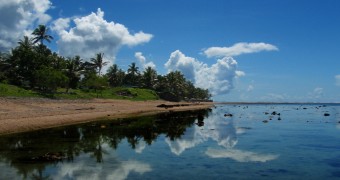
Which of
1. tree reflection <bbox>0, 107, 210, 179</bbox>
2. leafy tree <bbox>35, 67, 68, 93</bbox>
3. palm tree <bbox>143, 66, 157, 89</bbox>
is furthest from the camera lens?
palm tree <bbox>143, 66, 157, 89</bbox>

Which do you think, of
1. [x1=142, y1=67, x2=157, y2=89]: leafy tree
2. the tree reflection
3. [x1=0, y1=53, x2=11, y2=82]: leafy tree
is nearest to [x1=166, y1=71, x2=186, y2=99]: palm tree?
[x1=142, y1=67, x2=157, y2=89]: leafy tree

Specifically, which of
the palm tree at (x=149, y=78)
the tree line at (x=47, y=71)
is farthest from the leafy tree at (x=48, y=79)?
the palm tree at (x=149, y=78)

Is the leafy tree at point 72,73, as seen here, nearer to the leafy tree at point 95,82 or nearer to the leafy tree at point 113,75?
the leafy tree at point 95,82

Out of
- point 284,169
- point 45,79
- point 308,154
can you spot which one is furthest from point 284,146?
point 45,79

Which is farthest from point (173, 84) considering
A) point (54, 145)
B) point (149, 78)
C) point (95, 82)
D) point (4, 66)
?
point (54, 145)

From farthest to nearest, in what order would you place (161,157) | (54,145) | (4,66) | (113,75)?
(113,75) < (4,66) < (54,145) < (161,157)

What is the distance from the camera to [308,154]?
1250 inches

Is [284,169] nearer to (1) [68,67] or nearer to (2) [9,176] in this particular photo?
(2) [9,176]

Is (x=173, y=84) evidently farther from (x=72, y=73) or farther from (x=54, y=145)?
(x=54, y=145)

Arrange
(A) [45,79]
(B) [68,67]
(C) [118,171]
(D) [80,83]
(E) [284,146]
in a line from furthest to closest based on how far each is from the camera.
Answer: (D) [80,83], (B) [68,67], (A) [45,79], (E) [284,146], (C) [118,171]

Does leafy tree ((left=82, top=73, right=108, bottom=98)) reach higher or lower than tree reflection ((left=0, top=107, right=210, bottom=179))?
higher

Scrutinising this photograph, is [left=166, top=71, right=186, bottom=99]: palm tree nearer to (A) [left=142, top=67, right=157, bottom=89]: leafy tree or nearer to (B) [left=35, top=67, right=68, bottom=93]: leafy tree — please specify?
(A) [left=142, top=67, right=157, bottom=89]: leafy tree

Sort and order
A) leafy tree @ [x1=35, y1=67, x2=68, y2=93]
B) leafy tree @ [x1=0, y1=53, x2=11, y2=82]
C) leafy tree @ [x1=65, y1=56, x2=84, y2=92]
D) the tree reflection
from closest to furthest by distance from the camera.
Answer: the tree reflection < leafy tree @ [x1=35, y1=67, x2=68, y2=93] < leafy tree @ [x1=0, y1=53, x2=11, y2=82] < leafy tree @ [x1=65, y1=56, x2=84, y2=92]

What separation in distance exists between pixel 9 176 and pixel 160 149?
1497 cm
